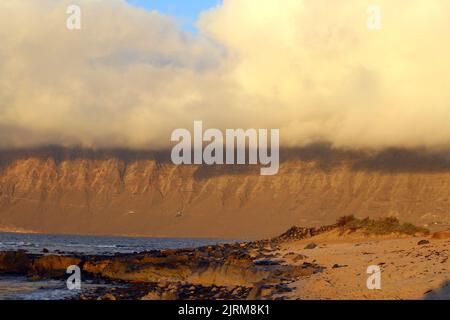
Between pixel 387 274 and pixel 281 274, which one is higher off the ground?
pixel 387 274

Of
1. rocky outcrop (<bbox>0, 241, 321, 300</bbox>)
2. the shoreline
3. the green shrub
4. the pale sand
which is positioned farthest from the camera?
the green shrub

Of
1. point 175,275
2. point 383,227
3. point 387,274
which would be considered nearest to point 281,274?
point 387,274

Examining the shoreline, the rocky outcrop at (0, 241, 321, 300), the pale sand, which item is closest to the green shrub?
the shoreline

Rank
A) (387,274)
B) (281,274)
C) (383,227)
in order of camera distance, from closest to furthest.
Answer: (387,274) < (281,274) < (383,227)

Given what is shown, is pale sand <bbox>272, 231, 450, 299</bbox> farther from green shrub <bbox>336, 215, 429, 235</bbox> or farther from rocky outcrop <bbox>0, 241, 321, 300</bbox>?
green shrub <bbox>336, 215, 429, 235</bbox>

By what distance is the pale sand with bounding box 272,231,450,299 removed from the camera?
2305 centimetres

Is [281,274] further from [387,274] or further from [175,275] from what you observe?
[175,275]

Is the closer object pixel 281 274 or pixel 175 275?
pixel 281 274

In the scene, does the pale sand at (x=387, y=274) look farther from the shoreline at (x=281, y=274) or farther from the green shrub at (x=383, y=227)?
the green shrub at (x=383, y=227)

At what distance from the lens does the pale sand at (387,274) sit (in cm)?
2305

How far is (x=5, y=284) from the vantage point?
37125 millimetres

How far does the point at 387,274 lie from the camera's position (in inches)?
1056

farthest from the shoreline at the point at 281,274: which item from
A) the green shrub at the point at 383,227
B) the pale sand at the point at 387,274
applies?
the green shrub at the point at 383,227
